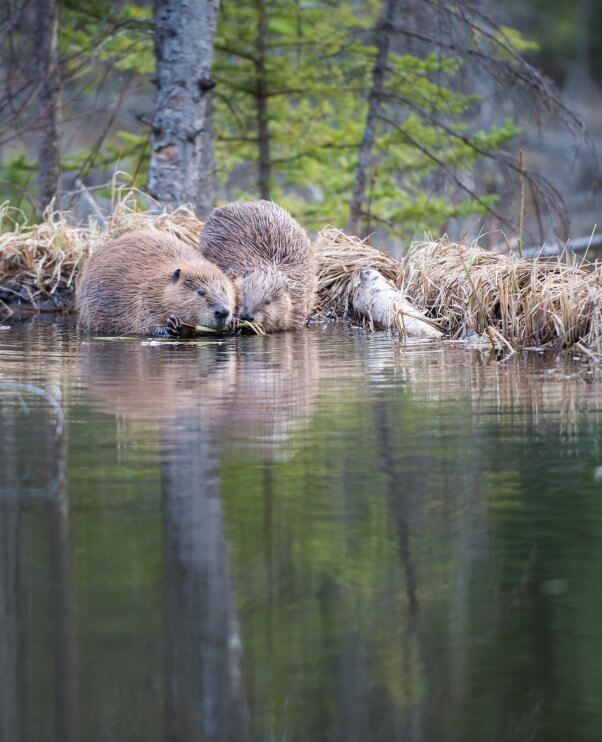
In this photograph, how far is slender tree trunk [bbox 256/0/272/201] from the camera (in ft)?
44.0

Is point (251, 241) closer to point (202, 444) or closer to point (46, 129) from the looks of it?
point (202, 444)

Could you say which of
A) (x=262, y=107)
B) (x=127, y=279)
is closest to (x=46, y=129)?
(x=262, y=107)

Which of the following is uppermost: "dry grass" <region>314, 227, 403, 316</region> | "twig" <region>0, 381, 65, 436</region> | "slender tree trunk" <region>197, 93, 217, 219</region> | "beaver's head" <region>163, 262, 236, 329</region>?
"slender tree trunk" <region>197, 93, 217, 219</region>

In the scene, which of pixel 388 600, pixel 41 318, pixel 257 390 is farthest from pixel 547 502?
pixel 41 318

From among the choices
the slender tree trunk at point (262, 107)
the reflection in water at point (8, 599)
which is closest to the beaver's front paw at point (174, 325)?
the reflection in water at point (8, 599)

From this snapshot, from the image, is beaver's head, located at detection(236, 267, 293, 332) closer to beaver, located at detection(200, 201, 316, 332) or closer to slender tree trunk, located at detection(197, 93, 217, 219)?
beaver, located at detection(200, 201, 316, 332)

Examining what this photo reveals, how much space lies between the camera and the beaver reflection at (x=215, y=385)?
3936mm

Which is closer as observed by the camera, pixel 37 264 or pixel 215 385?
pixel 215 385

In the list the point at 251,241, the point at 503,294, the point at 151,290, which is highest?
the point at 251,241

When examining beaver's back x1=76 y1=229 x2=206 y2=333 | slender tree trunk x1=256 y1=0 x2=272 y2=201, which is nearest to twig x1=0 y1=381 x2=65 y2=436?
beaver's back x1=76 y1=229 x2=206 y2=333

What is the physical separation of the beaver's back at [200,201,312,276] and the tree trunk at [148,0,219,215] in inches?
84.0

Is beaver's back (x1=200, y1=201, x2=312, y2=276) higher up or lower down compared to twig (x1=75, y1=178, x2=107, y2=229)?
lower down

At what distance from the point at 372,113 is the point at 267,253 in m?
4.67

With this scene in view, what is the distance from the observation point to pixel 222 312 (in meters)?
7.24
